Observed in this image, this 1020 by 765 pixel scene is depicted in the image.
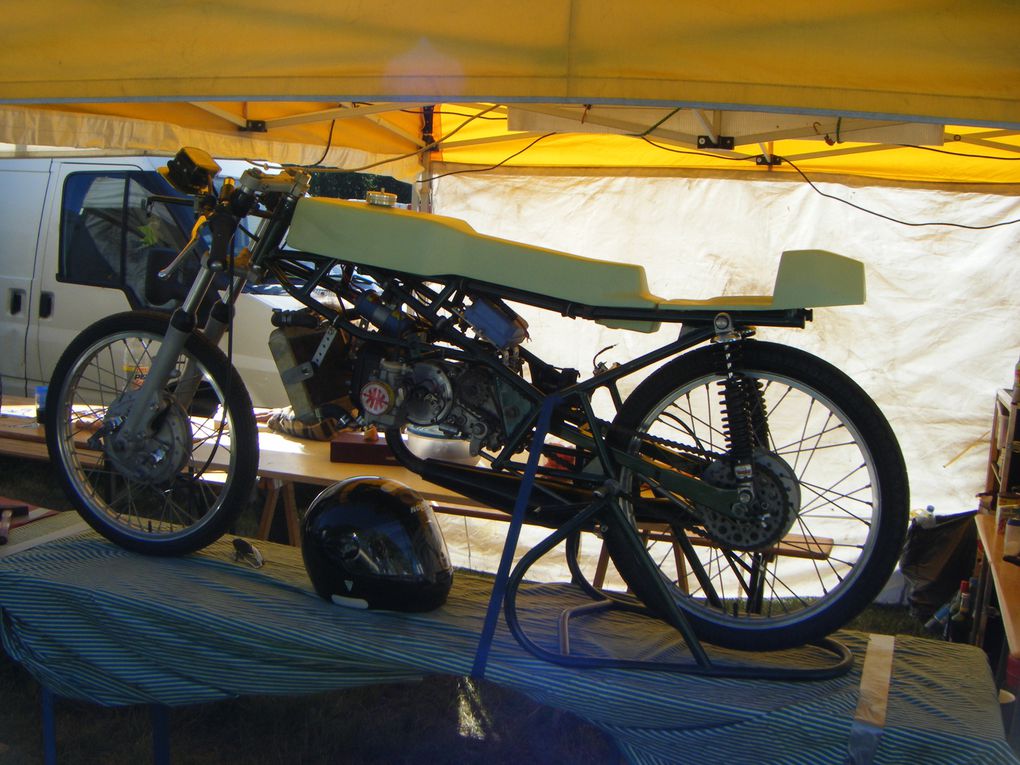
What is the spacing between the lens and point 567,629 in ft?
8.18

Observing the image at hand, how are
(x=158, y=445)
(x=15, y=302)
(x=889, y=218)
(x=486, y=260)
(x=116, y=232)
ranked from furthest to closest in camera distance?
(x=15, y=302) < (x=116, y=232) < (x=889, y=218) < (x=158, y=445) < (x=486, y=260)

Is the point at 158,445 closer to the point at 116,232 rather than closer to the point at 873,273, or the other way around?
the point at 873,273

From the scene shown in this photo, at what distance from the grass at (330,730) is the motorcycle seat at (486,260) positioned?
167 cm

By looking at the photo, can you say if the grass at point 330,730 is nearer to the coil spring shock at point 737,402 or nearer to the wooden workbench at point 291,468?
the wooden workbench at point 291,468

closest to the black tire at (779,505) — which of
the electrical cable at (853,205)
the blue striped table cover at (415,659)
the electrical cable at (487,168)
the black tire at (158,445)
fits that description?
the blue striped table cover at (415,659)

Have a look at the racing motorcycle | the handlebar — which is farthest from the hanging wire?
the racing motorcycle

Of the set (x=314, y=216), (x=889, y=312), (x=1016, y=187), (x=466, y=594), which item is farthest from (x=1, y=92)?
(x=1016, y=187)

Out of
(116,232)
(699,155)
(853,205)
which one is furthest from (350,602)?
(116,232)

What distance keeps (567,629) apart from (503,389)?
671 mm

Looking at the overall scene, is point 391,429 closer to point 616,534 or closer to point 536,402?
point 536,402

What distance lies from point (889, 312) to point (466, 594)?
3.20 metres

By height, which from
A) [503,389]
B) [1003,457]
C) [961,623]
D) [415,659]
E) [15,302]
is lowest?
[961,623]

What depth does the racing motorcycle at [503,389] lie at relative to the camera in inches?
88.7

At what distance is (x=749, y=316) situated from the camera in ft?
7.45
